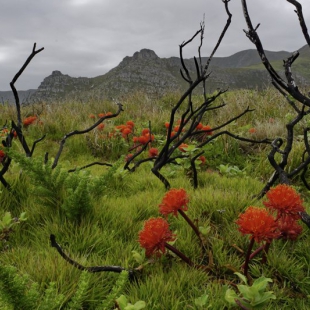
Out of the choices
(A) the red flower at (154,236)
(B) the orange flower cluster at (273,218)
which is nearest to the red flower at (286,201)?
(B) the orange flower cluster at (273,218)

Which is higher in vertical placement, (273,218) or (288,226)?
(273,218)

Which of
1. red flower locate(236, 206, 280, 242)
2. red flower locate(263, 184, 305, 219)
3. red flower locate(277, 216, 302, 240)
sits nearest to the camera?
red flower locate(236, 206, 280, 242)

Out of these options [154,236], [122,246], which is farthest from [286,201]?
[122,246]

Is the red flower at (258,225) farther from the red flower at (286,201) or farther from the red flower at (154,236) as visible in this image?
the red flower at (154,236)

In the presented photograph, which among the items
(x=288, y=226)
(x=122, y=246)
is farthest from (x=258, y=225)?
(x=122, y=246)

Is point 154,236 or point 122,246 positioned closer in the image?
point 154,236

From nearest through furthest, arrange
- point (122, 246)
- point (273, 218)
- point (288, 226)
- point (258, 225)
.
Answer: point (258, 225)
point (273, 218)
point (288, 226)
point (122, 246)

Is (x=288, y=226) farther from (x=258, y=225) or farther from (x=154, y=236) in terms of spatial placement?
(x=154, y=236)

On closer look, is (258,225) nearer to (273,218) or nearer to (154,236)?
(273,218)

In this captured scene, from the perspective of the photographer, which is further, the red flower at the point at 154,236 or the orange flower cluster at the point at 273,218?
the red flower at the point at 154,236

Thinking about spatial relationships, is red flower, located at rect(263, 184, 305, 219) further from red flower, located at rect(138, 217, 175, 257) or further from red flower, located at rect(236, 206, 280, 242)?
red flower, located at rect(138, 217, 175, 257)

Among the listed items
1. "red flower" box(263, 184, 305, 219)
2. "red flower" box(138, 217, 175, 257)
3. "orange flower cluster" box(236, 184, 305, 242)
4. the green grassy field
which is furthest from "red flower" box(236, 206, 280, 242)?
"red flower" box(138, 217, 175, 257)

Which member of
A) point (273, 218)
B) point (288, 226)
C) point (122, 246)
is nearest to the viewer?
point (273, 218)

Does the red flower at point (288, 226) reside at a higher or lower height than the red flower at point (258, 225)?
lower
